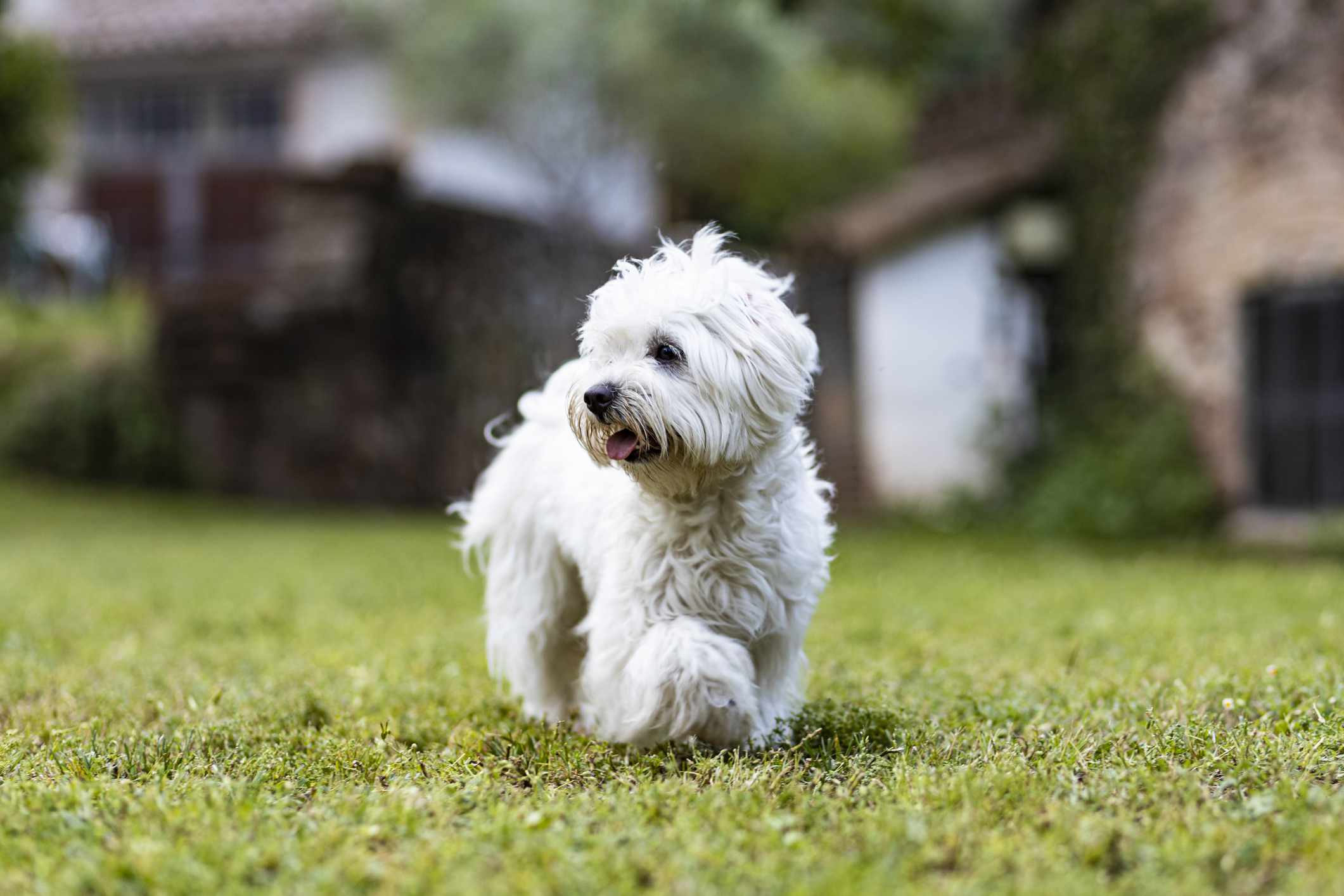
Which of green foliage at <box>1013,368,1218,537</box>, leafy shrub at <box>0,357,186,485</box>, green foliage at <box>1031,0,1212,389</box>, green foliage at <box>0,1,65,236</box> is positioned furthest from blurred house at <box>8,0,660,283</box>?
green foliage at <box>1013,368,1218,537</box>

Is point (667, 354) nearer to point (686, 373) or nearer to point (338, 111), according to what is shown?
point (686, 373)

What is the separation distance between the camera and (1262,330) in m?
10.5

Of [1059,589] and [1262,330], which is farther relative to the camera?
[1262,330]

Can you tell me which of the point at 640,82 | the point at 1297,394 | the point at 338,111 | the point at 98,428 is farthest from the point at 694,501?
the point at 338,111

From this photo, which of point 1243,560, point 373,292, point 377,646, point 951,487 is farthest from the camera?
point 373,292

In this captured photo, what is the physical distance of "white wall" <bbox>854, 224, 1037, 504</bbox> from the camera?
41.2ft

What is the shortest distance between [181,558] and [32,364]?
7802 millimetres

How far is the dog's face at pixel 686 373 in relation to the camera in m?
3.27

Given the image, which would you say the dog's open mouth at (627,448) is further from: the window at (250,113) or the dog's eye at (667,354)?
the window at (250,113)

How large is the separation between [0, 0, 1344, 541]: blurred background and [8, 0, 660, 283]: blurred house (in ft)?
0.18

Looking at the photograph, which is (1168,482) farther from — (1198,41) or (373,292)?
(373,292)

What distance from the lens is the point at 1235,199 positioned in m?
10.6

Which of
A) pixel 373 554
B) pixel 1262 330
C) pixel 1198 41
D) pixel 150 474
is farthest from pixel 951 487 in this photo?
pixel 150 474

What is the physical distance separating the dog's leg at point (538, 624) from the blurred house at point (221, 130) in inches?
502
